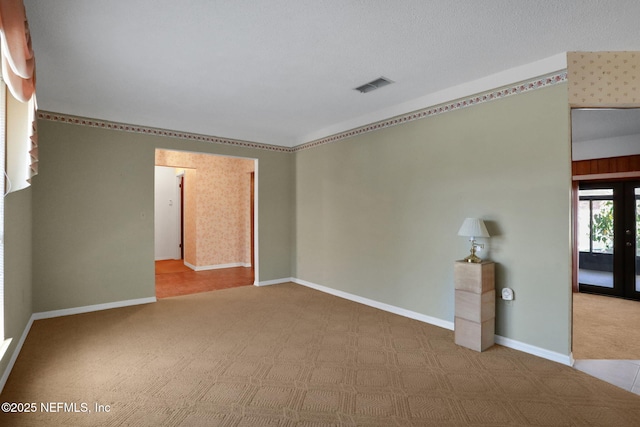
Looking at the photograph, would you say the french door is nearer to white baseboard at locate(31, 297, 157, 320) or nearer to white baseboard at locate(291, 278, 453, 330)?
white baseboard at locate(291, 278, 453, 330)

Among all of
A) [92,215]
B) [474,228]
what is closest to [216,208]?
[92,215]

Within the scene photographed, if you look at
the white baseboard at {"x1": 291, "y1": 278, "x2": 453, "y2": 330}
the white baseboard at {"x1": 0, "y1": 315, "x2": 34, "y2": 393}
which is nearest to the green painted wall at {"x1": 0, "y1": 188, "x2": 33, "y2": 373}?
the white baseboard at {"x1": 0, "y1": 315, "x2": 34, "y2": 393}

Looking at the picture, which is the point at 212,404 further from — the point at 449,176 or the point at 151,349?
the point at 449,176

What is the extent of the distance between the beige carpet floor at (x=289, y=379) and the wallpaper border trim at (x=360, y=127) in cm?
255

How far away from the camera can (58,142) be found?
14.5 ft

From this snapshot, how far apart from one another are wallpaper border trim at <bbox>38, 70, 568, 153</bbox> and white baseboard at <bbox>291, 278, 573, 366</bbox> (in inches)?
96.5

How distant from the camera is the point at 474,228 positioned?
3447 mm

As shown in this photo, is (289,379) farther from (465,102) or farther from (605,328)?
(605,328)

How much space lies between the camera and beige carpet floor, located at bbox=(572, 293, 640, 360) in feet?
11.2

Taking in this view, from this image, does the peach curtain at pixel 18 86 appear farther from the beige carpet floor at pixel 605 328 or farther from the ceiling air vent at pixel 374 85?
the beige carpet floor at pixel 605 328

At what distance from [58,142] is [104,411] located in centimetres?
361

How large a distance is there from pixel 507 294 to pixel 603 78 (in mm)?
2171

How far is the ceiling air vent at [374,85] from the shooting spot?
374cm

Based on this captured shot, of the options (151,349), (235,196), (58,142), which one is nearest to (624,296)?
(151,349)
